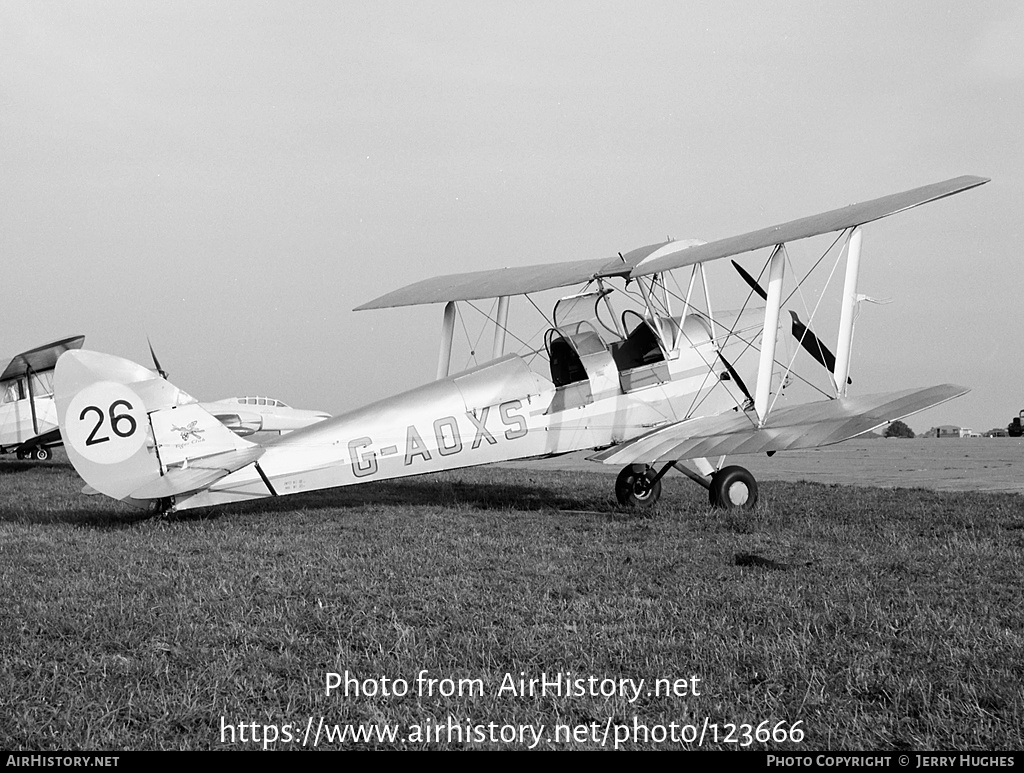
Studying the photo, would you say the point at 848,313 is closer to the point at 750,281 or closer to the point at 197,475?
the point at 750,281

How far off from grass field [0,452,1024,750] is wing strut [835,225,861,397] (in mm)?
1353

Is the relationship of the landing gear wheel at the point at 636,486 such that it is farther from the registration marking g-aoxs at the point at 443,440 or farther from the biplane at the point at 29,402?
the biplane at the point at 29,402

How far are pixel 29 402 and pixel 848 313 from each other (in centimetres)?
1722

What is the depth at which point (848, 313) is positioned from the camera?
24.2 ft

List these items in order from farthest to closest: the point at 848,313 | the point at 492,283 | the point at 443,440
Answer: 1. the point at 492,283
2. the point at 443,440
3. the point at 848,313

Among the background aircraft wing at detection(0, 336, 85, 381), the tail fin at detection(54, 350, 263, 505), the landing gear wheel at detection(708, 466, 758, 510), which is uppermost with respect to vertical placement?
the background aircraft wing at detection(0, 336, 85, 381)

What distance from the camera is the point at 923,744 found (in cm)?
270

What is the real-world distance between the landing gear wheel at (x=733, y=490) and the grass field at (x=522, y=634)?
1.15m

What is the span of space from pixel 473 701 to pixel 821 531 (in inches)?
175

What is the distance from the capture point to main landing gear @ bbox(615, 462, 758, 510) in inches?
333

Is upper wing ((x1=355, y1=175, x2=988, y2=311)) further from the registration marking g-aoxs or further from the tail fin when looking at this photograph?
the tail fin

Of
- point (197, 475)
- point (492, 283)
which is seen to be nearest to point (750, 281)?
point (492, 283)

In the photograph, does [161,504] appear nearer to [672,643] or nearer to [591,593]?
[591,593]

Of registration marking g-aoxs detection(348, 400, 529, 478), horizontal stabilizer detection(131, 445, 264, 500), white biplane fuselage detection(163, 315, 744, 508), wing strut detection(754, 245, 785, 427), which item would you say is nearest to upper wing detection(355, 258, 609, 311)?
white biplane fuselage detection(163, 315, 744, 508)
